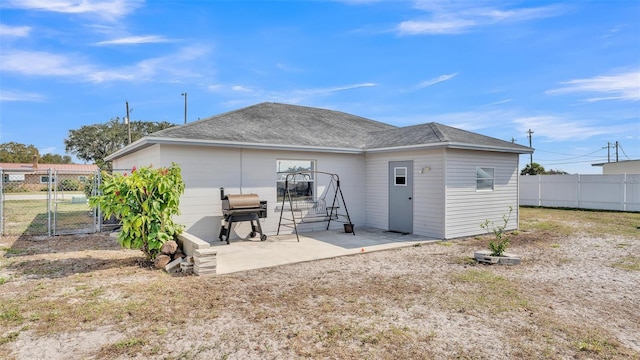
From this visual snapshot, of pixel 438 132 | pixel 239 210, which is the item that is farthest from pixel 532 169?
pixel 239 210

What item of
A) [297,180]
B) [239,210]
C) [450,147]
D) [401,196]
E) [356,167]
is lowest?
[239,210]

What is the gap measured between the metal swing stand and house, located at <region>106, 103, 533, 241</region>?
0.75 ft

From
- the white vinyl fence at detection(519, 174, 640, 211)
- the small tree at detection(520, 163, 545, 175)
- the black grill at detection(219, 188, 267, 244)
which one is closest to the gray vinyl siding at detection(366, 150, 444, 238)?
the black grill at detection(219, 188, 267, 244)

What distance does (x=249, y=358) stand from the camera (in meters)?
2.82

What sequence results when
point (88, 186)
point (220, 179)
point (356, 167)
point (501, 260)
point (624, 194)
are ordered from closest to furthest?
point (501, 260), point (220, 179), point (356, 167), point (88, 186), point (624, 194)

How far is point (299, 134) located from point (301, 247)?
3722 millimetres

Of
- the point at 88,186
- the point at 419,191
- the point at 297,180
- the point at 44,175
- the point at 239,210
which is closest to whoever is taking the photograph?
the point at 239,210

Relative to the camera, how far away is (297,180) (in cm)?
931

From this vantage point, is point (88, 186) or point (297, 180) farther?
point (88, 186)

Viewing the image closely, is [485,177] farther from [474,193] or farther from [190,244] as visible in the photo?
[190,244]

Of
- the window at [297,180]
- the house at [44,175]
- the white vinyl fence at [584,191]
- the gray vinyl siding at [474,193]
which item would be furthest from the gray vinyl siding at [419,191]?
the white vinyl fence at [584,191]

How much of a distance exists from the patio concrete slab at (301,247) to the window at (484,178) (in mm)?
2360

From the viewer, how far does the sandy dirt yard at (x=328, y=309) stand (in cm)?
299

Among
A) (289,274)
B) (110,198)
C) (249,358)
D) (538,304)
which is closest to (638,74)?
(538,304)
